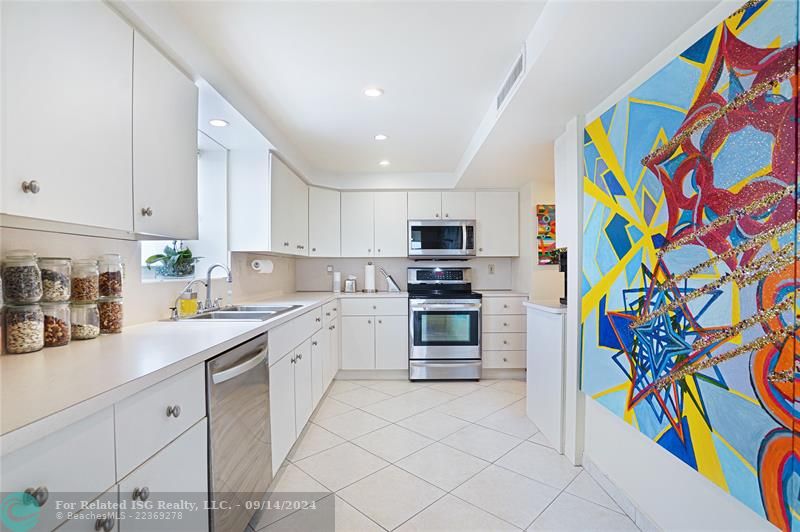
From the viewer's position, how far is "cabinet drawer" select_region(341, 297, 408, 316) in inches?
154

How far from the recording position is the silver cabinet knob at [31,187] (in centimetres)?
93

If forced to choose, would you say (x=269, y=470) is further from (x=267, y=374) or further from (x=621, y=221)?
(x=621, y=221)

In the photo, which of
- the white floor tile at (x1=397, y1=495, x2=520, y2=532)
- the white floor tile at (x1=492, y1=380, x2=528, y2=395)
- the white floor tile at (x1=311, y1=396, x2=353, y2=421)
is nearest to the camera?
the white floor tile at (x1=397, y1=495, x2=520, y2=532)

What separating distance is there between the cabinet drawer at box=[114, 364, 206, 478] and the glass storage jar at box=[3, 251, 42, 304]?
0.56 metres

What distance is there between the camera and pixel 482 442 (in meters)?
2.48

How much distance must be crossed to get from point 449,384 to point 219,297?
238cm

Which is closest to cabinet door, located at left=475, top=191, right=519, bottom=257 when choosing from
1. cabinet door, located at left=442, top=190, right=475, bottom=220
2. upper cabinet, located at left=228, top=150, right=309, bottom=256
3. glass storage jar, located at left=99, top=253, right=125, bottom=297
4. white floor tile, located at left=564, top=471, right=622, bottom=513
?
cabinet door, located at left=442, top=190, right=475, bottom=220

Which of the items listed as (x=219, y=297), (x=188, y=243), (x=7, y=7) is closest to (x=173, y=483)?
(x=7, y=7)

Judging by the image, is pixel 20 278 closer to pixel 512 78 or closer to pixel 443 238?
pixel 512 78

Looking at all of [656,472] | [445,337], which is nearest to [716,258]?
[656,472]

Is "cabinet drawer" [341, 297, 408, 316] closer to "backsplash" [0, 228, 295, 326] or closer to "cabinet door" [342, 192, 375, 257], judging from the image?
"cabinet door" [342, 192, 375, 257]

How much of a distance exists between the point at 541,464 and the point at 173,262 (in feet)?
8.39

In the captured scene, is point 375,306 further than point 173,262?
Yes

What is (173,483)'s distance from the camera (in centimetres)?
107
